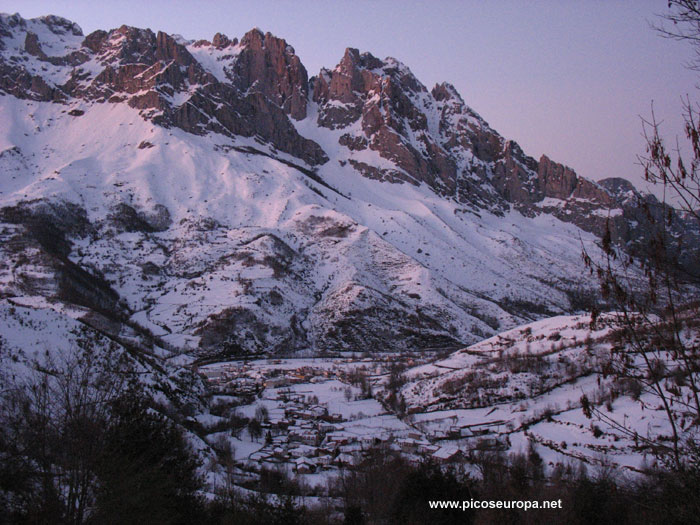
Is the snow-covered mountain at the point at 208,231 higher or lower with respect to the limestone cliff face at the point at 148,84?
lower

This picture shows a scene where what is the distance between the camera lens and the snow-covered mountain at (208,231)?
87812 mm

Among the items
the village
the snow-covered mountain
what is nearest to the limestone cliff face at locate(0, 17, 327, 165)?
the snow-covered mountain

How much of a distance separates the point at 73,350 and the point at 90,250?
Result: 3067 inches

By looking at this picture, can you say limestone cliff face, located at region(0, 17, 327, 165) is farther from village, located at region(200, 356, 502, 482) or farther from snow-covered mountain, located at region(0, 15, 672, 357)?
village, located at region(200, 356, 502, 482)

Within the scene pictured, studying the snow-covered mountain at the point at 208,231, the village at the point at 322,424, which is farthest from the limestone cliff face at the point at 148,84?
the village at the point at 322,424

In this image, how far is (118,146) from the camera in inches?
5507

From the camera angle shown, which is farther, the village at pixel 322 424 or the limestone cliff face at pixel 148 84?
the limestone cliff face at pixel 148 84

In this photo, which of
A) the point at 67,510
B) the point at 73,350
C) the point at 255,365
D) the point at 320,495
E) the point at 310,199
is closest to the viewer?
the point at 67,510

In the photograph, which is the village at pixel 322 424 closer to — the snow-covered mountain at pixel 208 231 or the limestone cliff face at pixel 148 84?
the snow-covered mountain at pixel 208 231

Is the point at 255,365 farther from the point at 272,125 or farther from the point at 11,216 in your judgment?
the point at 272,125

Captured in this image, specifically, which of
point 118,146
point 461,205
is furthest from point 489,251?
point 118,146

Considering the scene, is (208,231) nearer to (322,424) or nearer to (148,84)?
(148,84)

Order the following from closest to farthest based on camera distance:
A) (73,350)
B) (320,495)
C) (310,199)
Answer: (320,495) < (73,350) < (310,199)

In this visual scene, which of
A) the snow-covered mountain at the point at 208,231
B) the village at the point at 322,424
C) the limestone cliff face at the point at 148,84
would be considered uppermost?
the limestone cliff face at the point at 148,84
